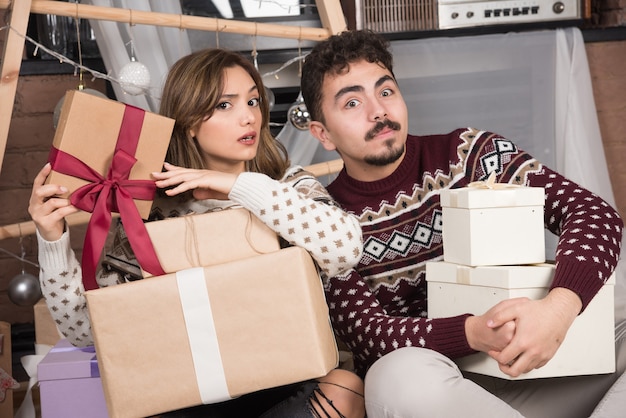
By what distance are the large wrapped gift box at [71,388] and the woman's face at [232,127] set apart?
1.39 ft

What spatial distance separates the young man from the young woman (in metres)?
0.10

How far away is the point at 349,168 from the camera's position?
1600mm

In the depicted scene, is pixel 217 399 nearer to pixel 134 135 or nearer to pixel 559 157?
pixel 134 135

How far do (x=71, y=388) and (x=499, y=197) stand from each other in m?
0.76

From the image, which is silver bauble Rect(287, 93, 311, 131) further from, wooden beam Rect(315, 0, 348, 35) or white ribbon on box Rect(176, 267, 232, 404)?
white ribbon on box Rect(176, 267, 232, 404)

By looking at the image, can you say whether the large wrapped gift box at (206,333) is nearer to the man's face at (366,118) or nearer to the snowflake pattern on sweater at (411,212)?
the snowflake pattern on sweater at (411,212)

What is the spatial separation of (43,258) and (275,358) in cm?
43

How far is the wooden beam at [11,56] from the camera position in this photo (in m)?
1.63

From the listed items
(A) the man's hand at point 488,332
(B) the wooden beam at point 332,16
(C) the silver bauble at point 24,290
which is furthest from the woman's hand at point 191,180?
(C) the silver bauble at point 24,290

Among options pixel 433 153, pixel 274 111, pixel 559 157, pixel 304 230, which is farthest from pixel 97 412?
pixel 559 157

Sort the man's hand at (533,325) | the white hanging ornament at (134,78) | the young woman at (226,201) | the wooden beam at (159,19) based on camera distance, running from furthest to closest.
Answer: the white hanging ornament at (134,78)
the wooden beam at (159,19)
the young woman at (226,201)
the man's hand at (533,325)

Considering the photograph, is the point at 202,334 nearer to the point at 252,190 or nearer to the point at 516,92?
the point at 252,190

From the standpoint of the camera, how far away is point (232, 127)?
4.90 feet

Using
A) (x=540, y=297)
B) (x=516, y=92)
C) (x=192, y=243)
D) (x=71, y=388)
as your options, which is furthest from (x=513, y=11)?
(x=71, y=388)
